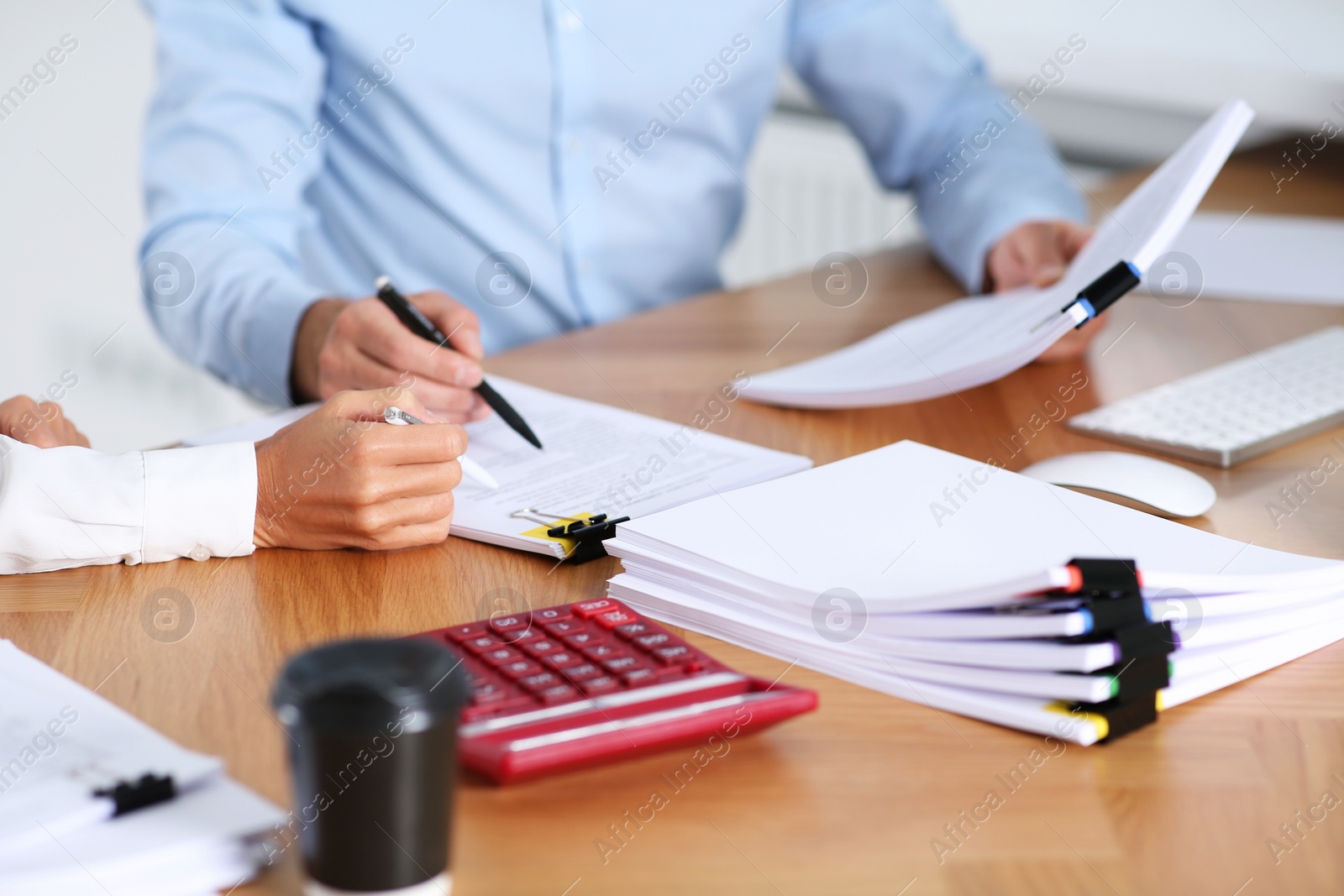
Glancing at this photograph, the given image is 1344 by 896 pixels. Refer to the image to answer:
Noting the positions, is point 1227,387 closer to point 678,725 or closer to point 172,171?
point 678,725

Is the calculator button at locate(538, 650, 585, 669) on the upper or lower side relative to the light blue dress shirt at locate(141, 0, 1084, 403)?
lower

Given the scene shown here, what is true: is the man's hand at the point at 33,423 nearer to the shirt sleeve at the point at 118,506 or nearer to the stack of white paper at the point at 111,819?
the shirt sleeve at the point at 118,506

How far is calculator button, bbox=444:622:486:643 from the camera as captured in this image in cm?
57

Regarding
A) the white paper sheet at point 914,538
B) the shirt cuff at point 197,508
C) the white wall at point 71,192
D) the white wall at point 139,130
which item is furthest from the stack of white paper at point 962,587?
the white wall at point 71,192

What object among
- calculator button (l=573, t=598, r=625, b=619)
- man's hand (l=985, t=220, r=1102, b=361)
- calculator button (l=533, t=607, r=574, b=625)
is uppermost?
man's hand (l=985, t=220, r=1102, b=361)

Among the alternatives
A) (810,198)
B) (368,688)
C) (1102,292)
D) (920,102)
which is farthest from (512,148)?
(810,198)

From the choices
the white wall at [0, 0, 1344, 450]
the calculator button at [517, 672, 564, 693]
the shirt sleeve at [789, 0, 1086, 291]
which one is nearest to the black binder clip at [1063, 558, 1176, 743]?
the calculator button at [517, 672, 564, 693]

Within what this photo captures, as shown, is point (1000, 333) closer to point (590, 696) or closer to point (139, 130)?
point (590, 696)

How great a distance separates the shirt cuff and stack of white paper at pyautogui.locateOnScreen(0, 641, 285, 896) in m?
0.19

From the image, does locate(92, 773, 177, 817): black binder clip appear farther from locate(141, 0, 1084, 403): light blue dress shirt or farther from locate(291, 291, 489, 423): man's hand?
locate(141, 0, 1084, 403): light blue dress shirt

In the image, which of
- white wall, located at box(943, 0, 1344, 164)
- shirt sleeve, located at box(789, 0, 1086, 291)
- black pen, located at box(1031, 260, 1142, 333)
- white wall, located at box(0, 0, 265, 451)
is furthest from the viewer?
white wall, located at box(0, 0, 265, 451)

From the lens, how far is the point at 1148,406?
3.13 ft

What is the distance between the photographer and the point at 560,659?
55 cm

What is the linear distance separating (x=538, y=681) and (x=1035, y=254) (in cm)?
90
